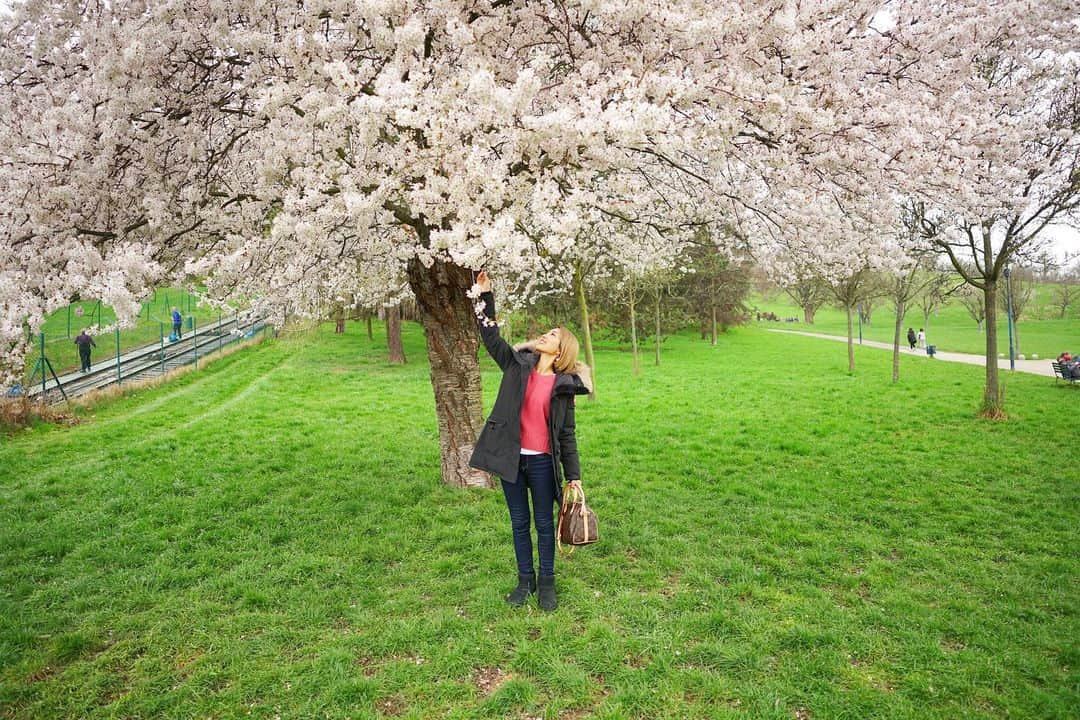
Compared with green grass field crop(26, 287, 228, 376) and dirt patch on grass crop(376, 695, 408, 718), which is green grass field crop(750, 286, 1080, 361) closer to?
dirt patch on grass crop(376, 695, 408, 718)

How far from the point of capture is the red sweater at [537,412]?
448 cm

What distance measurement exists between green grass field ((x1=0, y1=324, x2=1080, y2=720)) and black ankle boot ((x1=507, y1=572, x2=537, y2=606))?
4.2 inches

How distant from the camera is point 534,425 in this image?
4.50 meters

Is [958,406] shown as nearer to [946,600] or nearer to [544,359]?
[946,600]

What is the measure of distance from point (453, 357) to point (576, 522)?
3.30 m

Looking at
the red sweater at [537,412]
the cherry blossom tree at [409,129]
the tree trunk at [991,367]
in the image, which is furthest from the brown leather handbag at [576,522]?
the tree trunk at [991,367]

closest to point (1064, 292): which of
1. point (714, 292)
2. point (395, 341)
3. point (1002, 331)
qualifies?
point (1002, 331)

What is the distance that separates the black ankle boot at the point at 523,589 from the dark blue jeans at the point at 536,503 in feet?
0.50

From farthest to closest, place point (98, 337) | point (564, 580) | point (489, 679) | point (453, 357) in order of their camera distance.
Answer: point (98, 337), point (453, 357), point (564, 580), point (489, 679)

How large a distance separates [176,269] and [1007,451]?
39.3 ft

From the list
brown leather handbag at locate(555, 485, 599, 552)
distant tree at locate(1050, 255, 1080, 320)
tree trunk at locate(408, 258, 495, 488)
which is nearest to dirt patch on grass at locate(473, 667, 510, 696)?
brown leather handbag at locate(555, 485, 599, 552)

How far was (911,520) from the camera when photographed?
656cm

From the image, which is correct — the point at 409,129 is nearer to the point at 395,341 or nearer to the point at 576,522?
the point at 576,522

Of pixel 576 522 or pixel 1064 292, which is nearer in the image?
pixel 576 522
